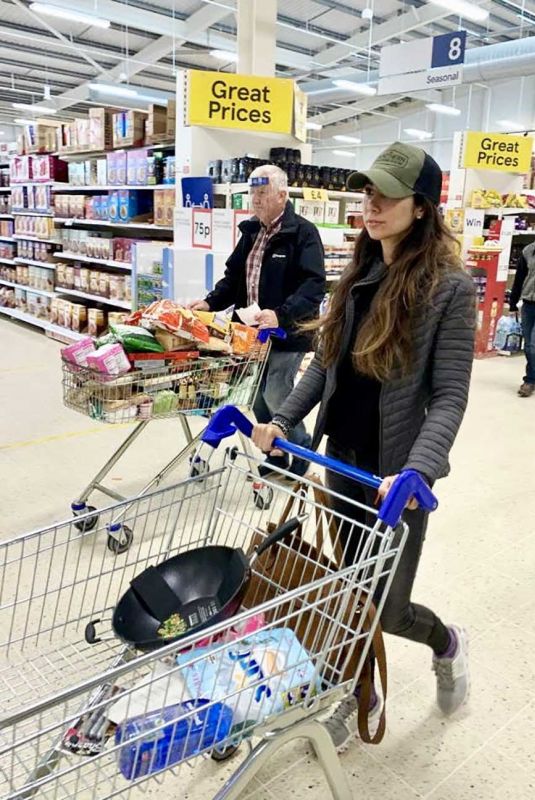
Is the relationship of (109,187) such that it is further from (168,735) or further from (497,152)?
(168,735)

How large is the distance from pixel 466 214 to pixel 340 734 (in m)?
7.16

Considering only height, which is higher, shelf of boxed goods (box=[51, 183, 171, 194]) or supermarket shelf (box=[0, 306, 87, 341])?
shelf of boxed goods (box=[51, 183, 171, 194])

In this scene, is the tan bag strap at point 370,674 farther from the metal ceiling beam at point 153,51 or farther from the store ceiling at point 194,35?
the metal ceiling beam at point 153,51

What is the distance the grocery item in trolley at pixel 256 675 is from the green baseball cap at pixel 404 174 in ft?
3.40

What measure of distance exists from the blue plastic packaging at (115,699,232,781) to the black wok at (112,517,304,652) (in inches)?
8.2

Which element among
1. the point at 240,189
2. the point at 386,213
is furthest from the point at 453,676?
the point at 240,189

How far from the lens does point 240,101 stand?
5359 millimetres

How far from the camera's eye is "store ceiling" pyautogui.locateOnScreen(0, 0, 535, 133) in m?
11.7

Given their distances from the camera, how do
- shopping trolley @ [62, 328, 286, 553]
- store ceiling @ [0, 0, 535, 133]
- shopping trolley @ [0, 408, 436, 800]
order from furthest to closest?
1. store ceiling @ [0, 0, 535, 133]
2. shopping trolley @ [62, 328, 286, 553]
3. shopping trolley @ [0, 408, 436, 800]

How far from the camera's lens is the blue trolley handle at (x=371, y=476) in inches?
52.6

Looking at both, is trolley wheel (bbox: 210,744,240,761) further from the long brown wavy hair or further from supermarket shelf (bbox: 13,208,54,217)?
supermarket shelf (bbox: 13,208,54,217)

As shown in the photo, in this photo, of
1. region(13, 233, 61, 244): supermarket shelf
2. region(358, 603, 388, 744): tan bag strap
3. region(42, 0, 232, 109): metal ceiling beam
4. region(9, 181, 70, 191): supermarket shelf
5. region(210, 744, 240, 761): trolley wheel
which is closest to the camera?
region(358, 603, 388, 744): tan bag strap

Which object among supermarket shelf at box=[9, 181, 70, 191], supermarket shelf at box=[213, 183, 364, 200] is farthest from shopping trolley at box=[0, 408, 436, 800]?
supermarket shelf at box=[9, 181, 70, 191]

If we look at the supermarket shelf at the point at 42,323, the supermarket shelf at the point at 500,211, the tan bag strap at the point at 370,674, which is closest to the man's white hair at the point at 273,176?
the tan bag strap at the point at 370,674
